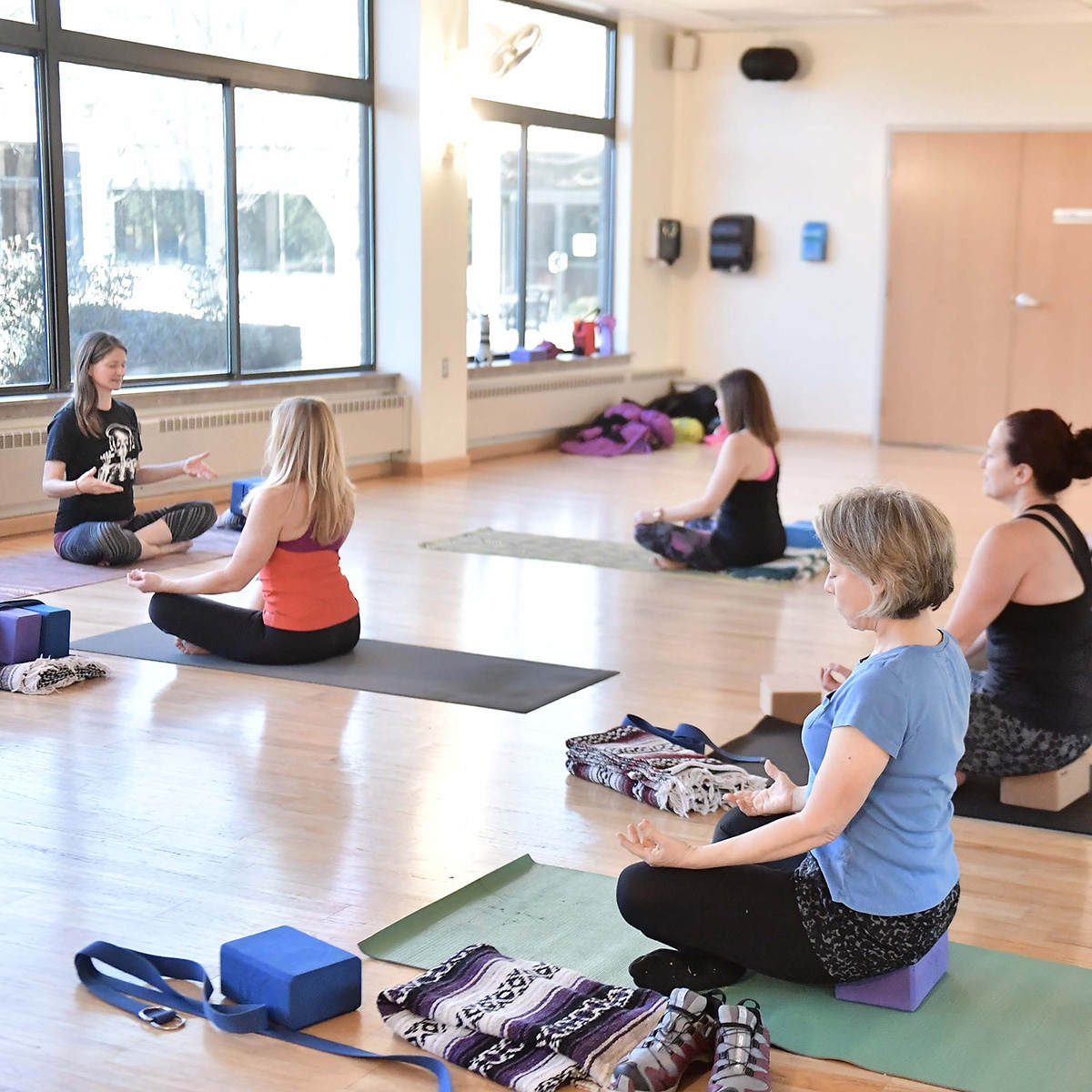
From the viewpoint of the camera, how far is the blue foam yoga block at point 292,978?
7.32ft

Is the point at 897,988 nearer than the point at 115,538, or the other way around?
the point at 897,988

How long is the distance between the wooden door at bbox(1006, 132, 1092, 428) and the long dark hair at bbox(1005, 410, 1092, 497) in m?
7.25

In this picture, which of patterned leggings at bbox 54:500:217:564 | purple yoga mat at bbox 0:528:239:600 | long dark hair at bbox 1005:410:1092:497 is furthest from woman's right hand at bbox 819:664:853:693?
patterned leggings at bbox 54:500:217:564

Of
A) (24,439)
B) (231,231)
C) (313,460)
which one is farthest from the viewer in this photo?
(231,231)

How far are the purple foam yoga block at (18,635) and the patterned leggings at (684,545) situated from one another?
2.63 metres

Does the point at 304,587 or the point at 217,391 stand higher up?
the point at 217,391

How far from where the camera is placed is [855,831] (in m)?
2.20

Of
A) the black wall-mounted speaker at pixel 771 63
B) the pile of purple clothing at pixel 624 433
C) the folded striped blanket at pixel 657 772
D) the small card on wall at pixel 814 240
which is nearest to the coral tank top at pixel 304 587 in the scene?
the folded striped blanket at pixel 657 772

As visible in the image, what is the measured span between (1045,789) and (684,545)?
2837 millimetres

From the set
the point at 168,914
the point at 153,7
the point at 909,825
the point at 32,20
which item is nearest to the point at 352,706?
the point at 168,914

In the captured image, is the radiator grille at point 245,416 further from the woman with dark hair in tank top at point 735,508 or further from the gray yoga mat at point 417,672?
the gray yoga mat at point 417,672

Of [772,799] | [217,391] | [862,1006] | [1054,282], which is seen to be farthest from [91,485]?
[1054,282]

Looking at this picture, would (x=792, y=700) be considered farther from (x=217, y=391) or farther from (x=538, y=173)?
(x=538, y=173)

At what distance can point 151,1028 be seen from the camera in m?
2.23
